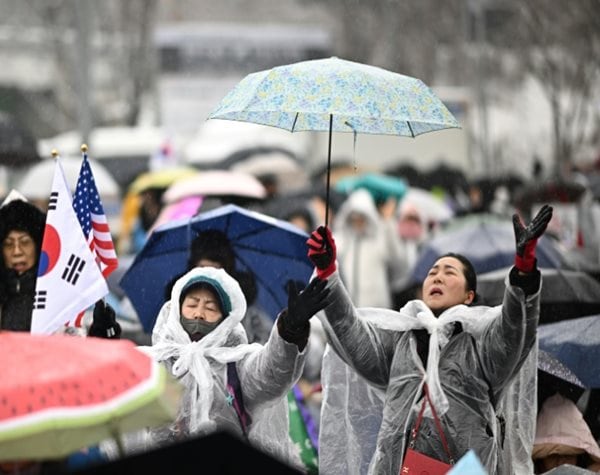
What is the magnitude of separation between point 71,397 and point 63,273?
9.18ft

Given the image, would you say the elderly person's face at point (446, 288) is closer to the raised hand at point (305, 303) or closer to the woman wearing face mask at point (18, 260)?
the raised hand at point (305, 303)

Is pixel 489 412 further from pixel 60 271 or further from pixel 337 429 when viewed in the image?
pixel 60 271

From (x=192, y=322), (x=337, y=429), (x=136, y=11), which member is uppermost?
(x=136, y=11)

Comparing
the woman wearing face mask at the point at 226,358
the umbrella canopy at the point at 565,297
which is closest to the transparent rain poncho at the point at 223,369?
the woman wearing face mask at the point at 226,358

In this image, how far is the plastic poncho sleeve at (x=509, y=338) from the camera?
6414 millimetres

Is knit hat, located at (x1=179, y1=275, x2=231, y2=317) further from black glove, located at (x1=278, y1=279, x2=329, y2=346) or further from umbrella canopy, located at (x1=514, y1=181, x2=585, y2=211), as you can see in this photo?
umbrella canopy, located at (x1=514, y1=181, x2=585, y2=211)

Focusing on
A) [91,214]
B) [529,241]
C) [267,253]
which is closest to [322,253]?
[529,241]

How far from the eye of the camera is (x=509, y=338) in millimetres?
6535

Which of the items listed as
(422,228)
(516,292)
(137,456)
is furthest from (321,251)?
(422,228)

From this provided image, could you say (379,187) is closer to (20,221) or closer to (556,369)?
(20,221)

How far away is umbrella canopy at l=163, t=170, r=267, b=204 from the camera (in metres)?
12.4

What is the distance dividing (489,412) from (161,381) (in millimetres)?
2593

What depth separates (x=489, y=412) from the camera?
677 centimetres

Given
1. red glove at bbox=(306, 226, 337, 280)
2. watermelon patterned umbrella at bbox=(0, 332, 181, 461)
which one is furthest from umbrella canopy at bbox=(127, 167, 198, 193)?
watermelon patterned umbrella at bbox=(0, 332, 181, 461)
